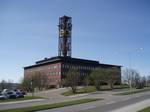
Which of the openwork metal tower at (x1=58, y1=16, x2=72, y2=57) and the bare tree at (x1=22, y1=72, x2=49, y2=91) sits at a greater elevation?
the openwork metal tower at (x1=58, y1=16, x2=72, y2=57)

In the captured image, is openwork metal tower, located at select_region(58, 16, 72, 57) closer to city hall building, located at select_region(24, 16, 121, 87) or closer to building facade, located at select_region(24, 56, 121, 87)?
city hall building, located at select_region(24, 16, 121, 87)

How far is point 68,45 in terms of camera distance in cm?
11812

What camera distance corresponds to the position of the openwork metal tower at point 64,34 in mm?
116188

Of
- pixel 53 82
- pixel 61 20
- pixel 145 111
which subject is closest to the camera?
pixel 145 111

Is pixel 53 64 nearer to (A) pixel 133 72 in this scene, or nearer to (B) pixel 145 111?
(A) pixel 133 72

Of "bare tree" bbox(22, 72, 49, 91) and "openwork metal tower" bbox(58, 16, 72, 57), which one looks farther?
"openwork metal tower" bbox(58, 16, 72, 57)

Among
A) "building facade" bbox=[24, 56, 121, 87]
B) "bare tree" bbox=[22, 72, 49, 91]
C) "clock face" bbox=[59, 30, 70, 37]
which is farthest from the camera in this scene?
"building facade" bbox=[24, 56, 121, 87]

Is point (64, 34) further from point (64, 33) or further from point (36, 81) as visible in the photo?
point (36, 81)

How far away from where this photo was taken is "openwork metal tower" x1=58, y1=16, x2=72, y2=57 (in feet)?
381

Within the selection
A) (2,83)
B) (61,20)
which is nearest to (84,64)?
(61,20)

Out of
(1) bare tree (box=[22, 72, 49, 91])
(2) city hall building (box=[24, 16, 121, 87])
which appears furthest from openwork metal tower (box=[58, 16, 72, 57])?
(1) bare tree (box=[22, 72, 49, 91])

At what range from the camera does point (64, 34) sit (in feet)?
381

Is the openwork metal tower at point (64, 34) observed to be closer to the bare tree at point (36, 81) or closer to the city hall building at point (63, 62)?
the city hall building at point (63, 62)

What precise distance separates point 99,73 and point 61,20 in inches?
1628
